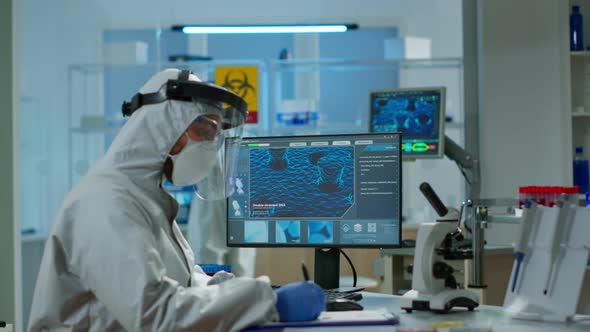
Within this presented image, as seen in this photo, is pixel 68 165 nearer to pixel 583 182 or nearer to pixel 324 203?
pixel 583 182

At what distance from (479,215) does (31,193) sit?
4.68 metres

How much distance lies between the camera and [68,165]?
612 cm


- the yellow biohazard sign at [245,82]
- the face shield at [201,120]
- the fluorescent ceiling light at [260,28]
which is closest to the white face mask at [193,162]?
the face shield at [201,120]

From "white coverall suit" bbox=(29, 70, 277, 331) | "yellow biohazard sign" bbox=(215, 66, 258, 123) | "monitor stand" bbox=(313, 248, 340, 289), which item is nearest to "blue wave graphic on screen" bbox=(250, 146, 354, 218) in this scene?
"monitor stand" bbox=(313, 248, 340, 289)

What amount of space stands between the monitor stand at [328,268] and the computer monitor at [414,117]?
6.28 feet

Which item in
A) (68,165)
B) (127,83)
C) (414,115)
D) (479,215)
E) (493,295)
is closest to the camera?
(479,215)

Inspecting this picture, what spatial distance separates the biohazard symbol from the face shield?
3.43m

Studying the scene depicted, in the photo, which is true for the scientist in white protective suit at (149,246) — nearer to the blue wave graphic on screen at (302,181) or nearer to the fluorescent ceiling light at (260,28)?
the blue wave graphic on screen at (302,181)

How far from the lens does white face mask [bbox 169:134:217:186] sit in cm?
204

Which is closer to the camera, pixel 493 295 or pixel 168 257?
pixel 168 257

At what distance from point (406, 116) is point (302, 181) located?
210cm

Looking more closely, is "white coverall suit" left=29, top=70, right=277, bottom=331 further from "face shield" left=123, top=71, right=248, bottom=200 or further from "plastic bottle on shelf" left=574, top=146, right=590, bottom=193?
"plastic bottle on shelf" left=574, top=146, right=590, bottom=193

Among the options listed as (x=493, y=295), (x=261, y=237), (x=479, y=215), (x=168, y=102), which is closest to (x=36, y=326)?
(x=168, y=102)

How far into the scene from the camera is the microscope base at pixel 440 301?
2.07 metres
